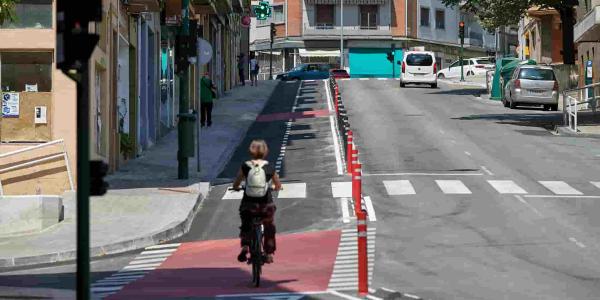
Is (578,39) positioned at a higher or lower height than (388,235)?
higher

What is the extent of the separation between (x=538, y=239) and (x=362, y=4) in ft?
300

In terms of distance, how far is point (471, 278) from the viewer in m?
14.9

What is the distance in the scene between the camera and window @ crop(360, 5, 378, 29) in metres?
108

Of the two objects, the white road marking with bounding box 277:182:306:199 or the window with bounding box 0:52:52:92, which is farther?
the window with bounding box 0:52:52:92

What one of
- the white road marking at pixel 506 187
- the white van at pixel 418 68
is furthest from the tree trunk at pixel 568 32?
the white road marking at pixel 506 187

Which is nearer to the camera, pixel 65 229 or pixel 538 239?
pixel 538 239

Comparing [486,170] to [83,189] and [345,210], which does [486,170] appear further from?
[83,189]

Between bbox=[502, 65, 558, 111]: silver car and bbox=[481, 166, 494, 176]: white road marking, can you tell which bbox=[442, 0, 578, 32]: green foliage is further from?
bbox=[481, 166, 494, 176]: white road marking

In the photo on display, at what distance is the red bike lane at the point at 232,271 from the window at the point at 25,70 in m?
7.66

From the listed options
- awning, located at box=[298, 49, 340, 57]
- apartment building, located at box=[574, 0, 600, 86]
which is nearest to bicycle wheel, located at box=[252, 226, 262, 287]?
apartment building, located at box=[574, 0, 600, 86]

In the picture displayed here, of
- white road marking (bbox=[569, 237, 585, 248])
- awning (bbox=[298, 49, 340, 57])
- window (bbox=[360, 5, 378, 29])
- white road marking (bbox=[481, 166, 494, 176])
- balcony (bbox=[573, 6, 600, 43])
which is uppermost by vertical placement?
window (bbox=[360, 5, 378, 29])

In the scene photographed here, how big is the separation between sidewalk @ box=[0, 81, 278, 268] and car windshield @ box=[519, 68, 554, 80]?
56.5ft

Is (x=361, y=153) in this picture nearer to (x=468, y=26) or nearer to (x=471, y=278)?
(x=471, y=278)

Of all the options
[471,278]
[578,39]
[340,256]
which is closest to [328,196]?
[340,256]
